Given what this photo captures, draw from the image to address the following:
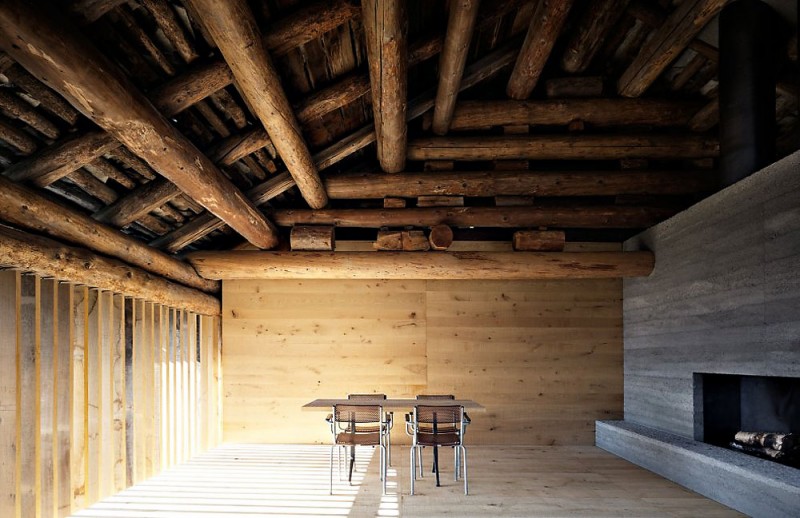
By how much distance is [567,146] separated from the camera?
712 cm

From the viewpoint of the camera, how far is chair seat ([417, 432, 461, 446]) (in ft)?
19.5

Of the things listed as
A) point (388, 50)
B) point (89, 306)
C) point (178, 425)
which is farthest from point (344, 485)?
point (388, 50)

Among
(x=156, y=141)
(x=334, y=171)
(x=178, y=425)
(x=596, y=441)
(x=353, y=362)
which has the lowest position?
(x=596, y=441)

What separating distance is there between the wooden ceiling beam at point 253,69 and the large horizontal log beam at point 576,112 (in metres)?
2.28

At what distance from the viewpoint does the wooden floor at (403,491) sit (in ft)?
17.8

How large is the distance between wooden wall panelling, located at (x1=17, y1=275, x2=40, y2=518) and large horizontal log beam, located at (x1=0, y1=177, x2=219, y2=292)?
1.66ft

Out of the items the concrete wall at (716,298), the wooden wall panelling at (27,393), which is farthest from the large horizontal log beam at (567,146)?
the wooden wall panelling at (27,393)

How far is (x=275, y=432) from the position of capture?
29.3ft

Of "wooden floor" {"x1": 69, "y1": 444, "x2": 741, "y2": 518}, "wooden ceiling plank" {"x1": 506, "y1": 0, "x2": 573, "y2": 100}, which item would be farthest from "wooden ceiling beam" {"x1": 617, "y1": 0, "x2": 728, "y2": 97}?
"wooden floor" {"x1": 69, "y1": 444, "x2": 741, "y2": 518}

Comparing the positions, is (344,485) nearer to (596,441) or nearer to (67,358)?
(67,358)

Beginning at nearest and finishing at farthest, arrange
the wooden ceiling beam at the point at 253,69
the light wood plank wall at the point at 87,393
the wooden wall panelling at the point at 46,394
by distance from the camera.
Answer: the wooden ceiling beam at the point at 253,69 → the light wood plank wall at the point at 87,393 → the wooden wall panelling at the point at 46,394

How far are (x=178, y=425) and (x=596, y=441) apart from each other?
589 cm

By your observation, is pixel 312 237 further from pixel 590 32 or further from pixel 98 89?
pixel 98 89

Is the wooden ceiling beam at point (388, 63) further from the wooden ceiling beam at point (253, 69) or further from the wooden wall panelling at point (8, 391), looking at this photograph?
the wooden wall panelling at point (8, 391)
